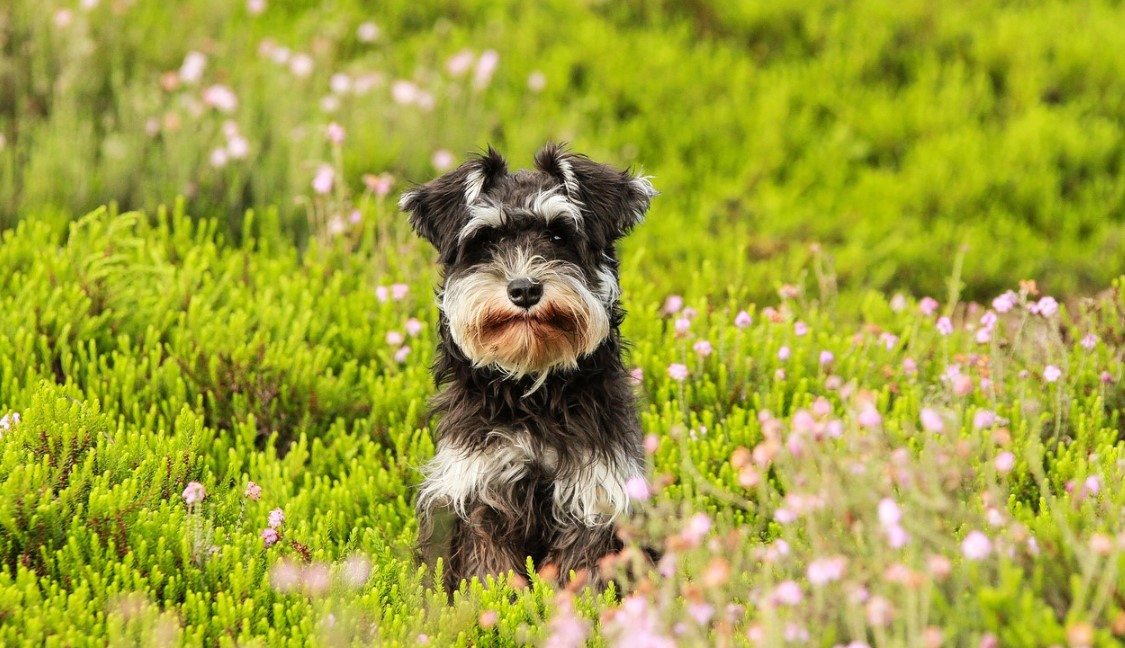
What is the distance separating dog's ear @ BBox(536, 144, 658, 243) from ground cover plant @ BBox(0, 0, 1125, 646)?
2.97ft

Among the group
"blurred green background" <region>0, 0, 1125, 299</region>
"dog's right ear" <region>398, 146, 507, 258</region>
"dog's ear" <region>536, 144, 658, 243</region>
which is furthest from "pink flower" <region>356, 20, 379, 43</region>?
"dog's ear" <region>536, 144, 658, 243</region>

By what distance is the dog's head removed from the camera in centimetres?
416

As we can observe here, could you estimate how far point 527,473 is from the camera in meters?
4.45

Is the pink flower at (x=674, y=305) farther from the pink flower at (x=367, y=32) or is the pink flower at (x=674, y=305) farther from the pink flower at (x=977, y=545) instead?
the pink flower at (x=367, y=32)

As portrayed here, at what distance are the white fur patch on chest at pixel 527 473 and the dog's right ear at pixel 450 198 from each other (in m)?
0.80

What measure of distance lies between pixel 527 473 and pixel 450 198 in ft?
3.72

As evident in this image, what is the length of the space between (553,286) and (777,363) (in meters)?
2.19

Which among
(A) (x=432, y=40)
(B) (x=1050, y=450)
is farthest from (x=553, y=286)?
(A) (x=432, y=40)

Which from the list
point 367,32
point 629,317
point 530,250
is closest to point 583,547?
point 530,250

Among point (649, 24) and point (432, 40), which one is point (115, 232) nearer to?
point (432, 40)

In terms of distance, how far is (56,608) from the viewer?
12.4 ft

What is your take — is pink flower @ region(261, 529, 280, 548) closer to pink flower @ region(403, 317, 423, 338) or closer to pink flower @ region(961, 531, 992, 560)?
pink flower @ region(403, 317, 423, 338)

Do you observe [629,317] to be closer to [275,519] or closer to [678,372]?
[678,372]

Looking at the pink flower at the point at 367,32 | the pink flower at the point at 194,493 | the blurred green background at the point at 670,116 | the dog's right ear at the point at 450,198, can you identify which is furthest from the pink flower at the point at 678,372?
the pink flower at the point at 367,32
